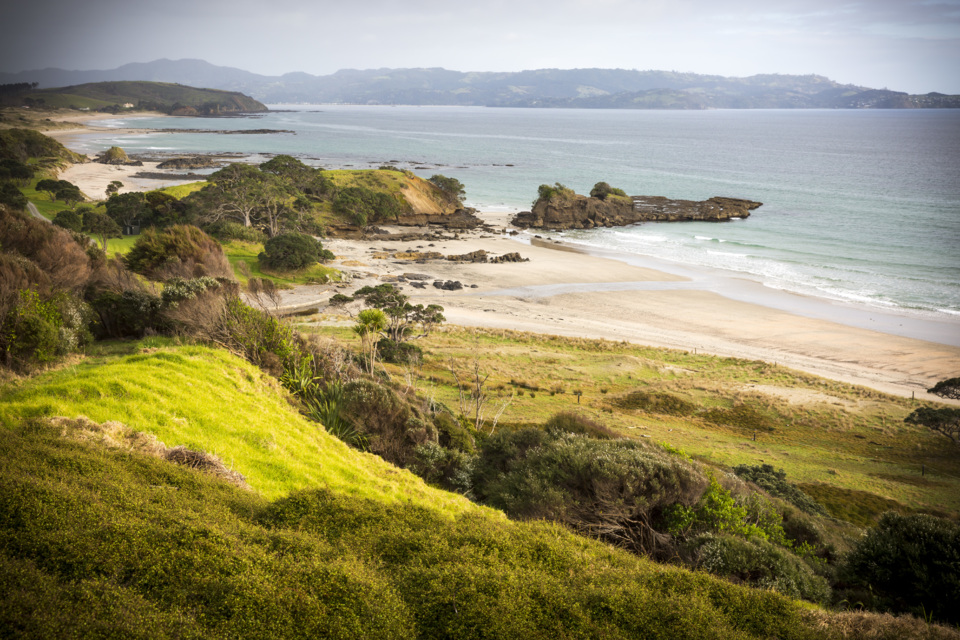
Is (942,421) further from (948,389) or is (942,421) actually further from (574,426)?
(574,426)

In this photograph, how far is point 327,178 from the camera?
7119 centimetres

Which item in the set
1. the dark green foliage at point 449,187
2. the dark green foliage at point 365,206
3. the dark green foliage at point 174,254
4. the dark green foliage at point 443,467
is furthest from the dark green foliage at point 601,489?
the dark green foliage at point 449,187

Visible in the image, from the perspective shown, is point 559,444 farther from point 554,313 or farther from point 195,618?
point 554,313

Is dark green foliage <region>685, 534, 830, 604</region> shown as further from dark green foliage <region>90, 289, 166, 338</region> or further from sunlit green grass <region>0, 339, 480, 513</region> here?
dark green foliage <region>90, 289, 166, 338</region>

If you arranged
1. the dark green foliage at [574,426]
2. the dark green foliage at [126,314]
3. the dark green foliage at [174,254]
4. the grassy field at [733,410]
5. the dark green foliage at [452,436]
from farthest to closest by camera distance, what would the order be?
the dark green foliage at [174,254]
the grassy field at [733,410]
the dark green foliage at [126,314]
the dark green foliage at [574,426]
the dark green foliage at [452,436]

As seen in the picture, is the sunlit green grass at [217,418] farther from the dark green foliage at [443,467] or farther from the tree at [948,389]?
the tree at [948,389]

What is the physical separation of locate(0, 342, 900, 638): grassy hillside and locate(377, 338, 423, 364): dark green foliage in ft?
62.0

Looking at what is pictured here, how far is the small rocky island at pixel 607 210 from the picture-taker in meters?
73.3

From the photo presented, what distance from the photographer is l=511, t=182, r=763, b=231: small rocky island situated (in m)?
73.3

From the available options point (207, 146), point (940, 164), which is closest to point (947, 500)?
point (940, 164)

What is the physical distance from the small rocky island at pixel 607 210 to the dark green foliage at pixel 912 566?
64.5m

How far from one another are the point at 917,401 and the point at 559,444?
26.7m

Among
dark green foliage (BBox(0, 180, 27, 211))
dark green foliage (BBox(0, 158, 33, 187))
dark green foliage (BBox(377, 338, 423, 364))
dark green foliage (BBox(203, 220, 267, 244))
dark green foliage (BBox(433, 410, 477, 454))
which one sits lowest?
dark green foliage (BBox(377, 338, 423, 364))

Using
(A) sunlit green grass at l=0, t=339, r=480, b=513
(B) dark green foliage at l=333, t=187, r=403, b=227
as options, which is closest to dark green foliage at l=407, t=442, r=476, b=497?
(A) sunlit green grass at l=0, t=339, r=480, b=513
